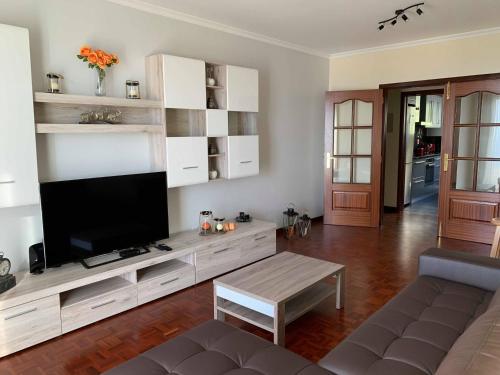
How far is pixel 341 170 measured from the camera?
5.65 m

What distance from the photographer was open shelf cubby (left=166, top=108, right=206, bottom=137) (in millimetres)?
3656

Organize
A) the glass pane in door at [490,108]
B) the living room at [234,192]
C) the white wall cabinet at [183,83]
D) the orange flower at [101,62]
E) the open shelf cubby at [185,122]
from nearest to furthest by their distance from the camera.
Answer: the living room at [234,192] < the orange flower at [101,62] < the white wall cabinet at [183,83] < the open shelf cubby at [185,122] < the glass pane in door at [490,108]

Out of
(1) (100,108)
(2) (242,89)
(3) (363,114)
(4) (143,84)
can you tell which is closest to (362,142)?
(3) (363,114)

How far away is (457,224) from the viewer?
4.79 meters

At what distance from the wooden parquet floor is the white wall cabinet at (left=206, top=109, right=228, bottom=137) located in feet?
4.61

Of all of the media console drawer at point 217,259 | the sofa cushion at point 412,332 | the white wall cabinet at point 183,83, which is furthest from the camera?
the media console drawer at point 217,259

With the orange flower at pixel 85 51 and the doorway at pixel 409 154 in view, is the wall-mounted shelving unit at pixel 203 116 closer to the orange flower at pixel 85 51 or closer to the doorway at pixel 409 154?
the orange flower at pixel 85 51

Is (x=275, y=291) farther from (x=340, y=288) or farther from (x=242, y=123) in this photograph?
(x=242, y=123)

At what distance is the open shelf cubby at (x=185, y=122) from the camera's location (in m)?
3.66

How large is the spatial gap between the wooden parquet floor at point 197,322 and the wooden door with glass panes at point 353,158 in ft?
3.78

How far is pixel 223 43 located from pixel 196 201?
1.69m

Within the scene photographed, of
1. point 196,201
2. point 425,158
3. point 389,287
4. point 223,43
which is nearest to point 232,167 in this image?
point 196,201

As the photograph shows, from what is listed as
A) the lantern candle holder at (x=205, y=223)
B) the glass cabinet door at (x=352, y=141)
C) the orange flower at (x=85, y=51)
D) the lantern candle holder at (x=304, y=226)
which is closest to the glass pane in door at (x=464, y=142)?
the glass cabinet door at (x=352, y=141)

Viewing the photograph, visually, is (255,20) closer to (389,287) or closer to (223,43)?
(223,43)
